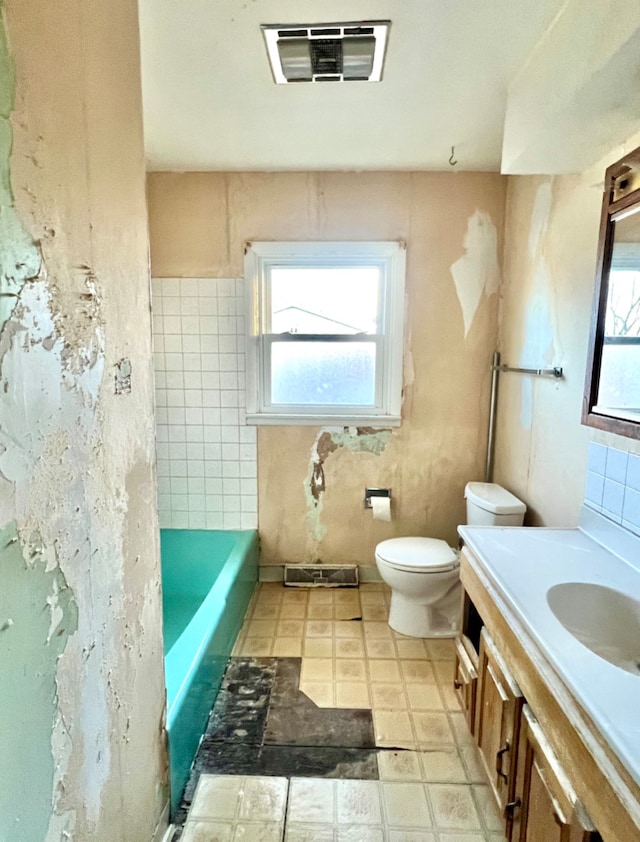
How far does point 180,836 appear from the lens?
139 centimetres

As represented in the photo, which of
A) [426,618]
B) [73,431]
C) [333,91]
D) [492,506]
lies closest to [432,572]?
[426,618]

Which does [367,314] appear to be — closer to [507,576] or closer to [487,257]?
[487,257]

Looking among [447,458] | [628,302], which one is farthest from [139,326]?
[447,458]

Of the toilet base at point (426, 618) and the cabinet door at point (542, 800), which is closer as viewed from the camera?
the cabinet door at point (542, 800)

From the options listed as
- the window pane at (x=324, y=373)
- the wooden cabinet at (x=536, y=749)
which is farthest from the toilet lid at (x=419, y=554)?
the window pane at (x=324, y=373)

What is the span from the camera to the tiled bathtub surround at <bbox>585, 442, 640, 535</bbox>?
1432mm

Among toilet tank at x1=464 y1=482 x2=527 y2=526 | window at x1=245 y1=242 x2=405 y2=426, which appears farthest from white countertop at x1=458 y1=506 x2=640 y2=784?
window at x1=245 y1=242 x2=405 y2=426

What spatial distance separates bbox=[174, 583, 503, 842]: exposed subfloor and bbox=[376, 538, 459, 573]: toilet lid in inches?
15.7

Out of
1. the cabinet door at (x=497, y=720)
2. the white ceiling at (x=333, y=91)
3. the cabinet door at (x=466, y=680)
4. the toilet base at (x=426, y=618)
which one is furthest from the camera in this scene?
the toilet base at (x=426, y=618)

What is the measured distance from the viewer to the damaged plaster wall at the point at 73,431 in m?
0.71

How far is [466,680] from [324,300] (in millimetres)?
1943

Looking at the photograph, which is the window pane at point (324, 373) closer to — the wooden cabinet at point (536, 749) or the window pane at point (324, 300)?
the window pane at point (324, 300)

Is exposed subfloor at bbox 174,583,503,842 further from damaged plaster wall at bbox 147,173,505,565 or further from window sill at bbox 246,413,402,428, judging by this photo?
window sill at bbox 246,413,402,428

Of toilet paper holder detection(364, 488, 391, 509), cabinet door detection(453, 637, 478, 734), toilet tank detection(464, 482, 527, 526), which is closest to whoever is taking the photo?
cabinet door detection(453, 637, 478, 734)
